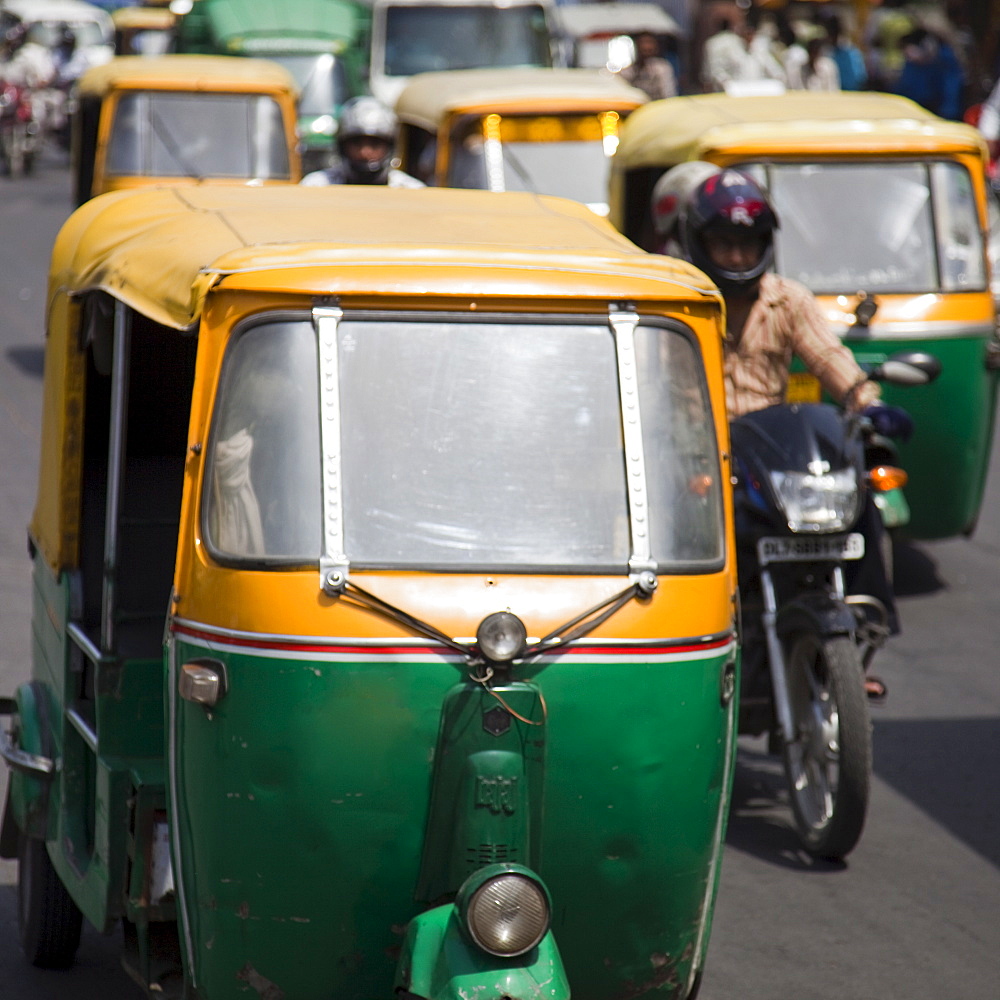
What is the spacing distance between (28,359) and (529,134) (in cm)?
428

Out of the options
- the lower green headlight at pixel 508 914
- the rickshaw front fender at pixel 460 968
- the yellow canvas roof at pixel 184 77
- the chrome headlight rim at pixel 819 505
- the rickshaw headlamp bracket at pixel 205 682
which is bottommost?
the yellow canvas roof at pixel 184 77

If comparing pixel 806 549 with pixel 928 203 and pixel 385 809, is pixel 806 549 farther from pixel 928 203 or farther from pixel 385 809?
pixel 928 203

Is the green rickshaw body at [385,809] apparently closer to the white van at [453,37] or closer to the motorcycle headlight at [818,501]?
the motorcycle headlight at [818,501]

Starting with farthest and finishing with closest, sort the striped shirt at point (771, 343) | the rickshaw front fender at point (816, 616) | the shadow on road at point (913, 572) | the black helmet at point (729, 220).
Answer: the shadow on road at point (913, 572) → the striped shirt at point (771, 343) → the black helmet at point (729, 220) → the rickshaw front fender at point (816, 616)

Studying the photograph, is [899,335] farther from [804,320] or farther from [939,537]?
[804,320]

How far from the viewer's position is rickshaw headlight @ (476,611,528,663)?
11.2 feet

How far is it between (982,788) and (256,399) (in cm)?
382

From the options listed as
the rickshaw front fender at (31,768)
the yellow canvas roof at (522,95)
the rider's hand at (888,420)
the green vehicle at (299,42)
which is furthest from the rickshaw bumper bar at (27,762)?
the green vehicle at (299,42)

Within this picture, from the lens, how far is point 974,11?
26.5m

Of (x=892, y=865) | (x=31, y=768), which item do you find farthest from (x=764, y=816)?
(x=31, y=768)

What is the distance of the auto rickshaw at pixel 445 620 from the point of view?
136 inches

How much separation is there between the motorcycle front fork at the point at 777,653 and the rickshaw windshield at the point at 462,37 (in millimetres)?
14078

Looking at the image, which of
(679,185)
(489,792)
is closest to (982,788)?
(679,185)

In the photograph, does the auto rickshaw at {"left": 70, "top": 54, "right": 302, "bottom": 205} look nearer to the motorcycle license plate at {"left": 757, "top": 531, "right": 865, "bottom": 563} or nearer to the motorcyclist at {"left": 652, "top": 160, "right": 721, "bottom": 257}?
the motorcyclist at {"left": 652, "top": 160, "right": 721, "bottom": 257}
